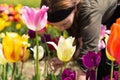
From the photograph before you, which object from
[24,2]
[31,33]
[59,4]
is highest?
[59,4]

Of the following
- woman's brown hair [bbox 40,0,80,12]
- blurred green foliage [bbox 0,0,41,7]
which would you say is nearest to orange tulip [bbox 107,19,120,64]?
woman's brown hair [bbox 40,0,80,12]

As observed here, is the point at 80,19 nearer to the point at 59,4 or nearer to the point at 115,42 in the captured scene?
the point at 59,4

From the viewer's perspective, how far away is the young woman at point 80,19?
2.06 metres

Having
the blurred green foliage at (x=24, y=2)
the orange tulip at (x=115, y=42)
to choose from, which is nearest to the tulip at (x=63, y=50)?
the orange tulip at (x=115, y=42)

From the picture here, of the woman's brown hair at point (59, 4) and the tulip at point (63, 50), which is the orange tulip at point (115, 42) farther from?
the woman's brown hair at point (59, 4)

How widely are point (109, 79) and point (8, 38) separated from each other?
15.3 inches

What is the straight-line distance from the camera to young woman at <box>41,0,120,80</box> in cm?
206

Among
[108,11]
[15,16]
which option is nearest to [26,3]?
[15,16]

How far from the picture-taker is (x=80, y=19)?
2172 millimetres

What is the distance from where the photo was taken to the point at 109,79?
1562 millimetres

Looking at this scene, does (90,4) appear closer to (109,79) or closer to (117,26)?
(109,79)

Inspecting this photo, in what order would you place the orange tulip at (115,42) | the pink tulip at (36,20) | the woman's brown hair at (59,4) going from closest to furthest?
the orange tulip at (115,42) < the pink tulip at (36,20) < the woman's brown hair at (59,4)

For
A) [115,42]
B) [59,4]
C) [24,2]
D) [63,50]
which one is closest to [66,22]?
[59,4]

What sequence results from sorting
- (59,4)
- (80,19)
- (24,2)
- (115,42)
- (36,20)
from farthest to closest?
(24,2), (80,19), (59,4), (36,20), (115,42)
